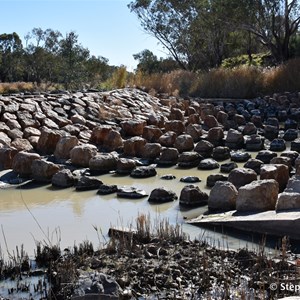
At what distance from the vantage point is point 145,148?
10617mm

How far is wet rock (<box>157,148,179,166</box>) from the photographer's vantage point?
33.6 feet

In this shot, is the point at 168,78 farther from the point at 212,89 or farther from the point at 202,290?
the point at 202,290

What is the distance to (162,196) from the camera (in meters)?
7.37

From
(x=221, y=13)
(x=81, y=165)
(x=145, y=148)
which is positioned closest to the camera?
(x=81, y=165)

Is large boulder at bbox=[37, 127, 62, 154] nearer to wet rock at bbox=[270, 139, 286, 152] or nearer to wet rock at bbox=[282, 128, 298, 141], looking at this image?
wet rock at bbox=[270, 139, 286, 152]

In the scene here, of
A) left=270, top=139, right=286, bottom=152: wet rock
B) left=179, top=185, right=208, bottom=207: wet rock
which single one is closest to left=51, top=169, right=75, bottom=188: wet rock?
left=179, top=185, right=208, bottom=207: wet rock

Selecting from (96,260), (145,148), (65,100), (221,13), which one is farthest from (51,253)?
(221,13)

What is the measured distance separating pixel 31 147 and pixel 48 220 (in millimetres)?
4405

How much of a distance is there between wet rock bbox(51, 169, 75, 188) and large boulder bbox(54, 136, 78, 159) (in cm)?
175

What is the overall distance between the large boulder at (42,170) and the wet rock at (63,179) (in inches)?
8.8

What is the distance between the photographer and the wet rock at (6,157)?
31.6 ft

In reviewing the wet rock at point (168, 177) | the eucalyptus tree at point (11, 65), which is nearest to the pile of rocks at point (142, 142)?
the wet rock at point (168, 177)

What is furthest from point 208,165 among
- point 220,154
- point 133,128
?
point 133,128

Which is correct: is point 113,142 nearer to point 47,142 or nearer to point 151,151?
point 151,151
